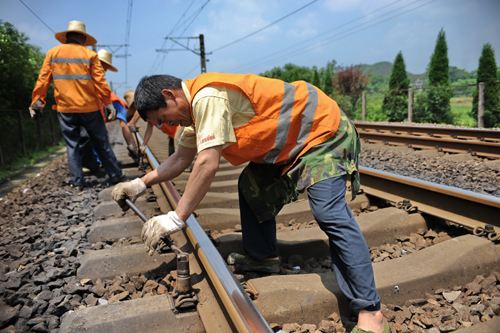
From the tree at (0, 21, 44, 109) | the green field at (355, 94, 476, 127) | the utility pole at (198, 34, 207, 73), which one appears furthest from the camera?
the utility pole at (198, 34, 207, 73)

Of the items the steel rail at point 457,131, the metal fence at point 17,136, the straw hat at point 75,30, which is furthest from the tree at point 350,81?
the straw hat at point 75,30

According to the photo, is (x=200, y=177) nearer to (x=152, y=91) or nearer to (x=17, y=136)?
(x=152, y=91)

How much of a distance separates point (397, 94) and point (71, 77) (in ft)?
58.5

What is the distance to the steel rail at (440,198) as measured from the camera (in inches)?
119

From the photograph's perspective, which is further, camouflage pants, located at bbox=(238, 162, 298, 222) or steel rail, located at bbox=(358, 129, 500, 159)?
steel rail, located at bbox=(358, 129, 500, 159)

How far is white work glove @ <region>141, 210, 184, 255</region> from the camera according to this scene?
2.36m

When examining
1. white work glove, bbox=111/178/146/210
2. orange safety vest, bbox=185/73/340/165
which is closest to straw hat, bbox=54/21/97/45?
white work glove, bbox=111/178/146/210

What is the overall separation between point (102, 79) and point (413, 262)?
4612 mm

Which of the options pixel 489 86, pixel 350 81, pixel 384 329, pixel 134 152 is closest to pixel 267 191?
pixel 384 329

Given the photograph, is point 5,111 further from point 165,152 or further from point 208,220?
point 208,220

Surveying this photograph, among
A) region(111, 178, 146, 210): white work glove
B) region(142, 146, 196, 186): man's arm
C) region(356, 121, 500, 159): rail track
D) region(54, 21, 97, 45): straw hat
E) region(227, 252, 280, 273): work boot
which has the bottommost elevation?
region(227, 252, 280, 273): work boot

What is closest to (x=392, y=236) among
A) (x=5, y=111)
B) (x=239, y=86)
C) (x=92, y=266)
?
(x=239, y=86)

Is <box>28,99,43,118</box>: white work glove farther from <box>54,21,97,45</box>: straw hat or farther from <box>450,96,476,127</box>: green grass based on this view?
<box>450,96,476,127</box>: green grass

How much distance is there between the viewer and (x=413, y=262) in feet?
8.68
